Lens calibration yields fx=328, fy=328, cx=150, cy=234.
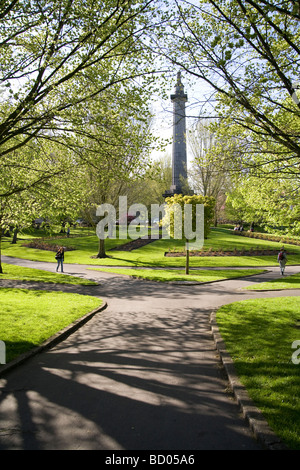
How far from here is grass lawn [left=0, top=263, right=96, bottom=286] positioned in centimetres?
1736

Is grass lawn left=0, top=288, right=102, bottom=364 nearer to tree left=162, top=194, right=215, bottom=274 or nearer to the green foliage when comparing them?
tree left=162, top=194, right=215, bottom=274

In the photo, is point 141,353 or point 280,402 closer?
point 280,402

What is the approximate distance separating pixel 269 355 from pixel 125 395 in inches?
115

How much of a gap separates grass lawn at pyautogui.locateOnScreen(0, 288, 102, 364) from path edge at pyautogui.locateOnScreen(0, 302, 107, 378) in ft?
0.37

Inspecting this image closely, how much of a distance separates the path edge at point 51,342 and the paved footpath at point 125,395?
4.4 inches

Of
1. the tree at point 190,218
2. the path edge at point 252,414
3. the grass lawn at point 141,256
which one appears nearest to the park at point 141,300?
the path edge at point 252,414

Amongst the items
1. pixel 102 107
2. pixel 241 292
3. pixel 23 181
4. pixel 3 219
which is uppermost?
pixel 102 107

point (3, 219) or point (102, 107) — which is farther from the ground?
point (102, 107)

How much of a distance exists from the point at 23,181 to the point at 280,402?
1333 centimetres

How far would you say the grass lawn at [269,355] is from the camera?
3.91m

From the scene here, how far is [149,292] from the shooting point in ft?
48.3

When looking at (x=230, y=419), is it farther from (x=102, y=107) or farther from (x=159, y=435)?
(x=102, y=107)

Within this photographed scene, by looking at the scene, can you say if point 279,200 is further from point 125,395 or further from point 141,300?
point 125,395

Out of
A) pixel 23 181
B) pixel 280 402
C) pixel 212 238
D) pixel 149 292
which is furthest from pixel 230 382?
pixel 212 238
